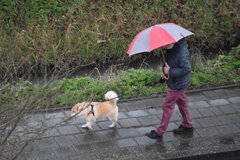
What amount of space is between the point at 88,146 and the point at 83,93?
4.72 ft

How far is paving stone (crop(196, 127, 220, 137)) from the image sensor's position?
758 centimetres

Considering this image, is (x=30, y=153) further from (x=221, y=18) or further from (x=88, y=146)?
(x=221, y=18)

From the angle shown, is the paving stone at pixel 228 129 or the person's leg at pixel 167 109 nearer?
the person's leg at pixel 167 109

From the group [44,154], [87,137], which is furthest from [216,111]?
[44,154]

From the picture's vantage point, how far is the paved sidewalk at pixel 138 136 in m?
7.06

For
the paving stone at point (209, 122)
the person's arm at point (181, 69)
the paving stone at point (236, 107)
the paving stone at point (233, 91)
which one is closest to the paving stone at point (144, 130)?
the paving stone at point (209, 122)

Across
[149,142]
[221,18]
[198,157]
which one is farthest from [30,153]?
[221,18]

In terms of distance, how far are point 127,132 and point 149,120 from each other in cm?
48

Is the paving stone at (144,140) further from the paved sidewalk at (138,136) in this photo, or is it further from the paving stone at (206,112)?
the paving stone at (206,112)

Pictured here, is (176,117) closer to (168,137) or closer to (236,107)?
(168,137)

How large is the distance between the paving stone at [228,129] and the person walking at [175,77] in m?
0.52

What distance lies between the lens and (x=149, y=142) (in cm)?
737

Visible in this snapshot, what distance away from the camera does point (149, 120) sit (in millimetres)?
7945

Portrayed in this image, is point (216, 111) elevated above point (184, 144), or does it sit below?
above
